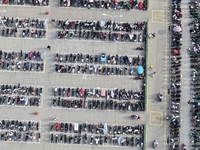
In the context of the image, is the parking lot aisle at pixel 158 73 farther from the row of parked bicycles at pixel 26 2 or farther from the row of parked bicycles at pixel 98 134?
the row of parked bicycles at pixel 26 2

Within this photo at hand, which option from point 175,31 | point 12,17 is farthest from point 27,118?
point 175,31

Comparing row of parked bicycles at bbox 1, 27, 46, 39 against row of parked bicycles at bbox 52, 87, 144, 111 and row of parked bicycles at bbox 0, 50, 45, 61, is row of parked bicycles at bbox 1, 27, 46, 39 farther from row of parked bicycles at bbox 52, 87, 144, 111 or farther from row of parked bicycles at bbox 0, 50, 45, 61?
row of parked bicycles at bbox 52, 87, 144, 111

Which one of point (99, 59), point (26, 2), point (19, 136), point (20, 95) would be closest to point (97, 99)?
point (99, 59)

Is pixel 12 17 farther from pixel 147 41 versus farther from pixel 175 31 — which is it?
pixel 175 31

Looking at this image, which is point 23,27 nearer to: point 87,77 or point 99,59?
point 87,77

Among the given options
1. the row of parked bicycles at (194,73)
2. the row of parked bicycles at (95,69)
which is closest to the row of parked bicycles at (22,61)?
the row of parked bicycles at (95,69)

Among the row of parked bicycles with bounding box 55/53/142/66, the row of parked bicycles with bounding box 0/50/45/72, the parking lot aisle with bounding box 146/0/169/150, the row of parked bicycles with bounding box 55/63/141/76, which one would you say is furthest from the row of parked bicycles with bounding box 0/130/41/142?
the parking lot aisle with bounding box 146/0/169/150
